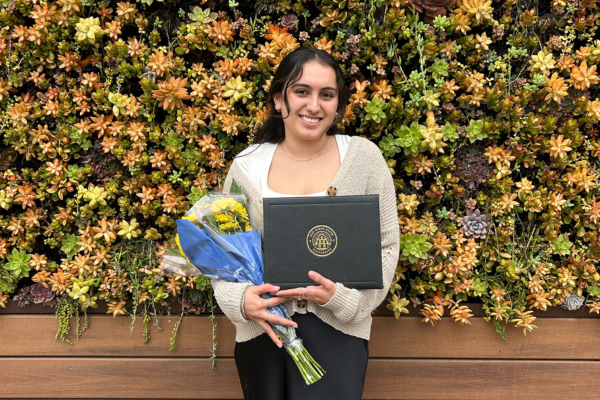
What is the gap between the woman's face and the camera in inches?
52.9

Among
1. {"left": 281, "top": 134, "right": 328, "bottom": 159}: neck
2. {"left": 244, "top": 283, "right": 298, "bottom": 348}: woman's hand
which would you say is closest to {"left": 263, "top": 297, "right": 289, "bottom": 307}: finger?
{"left": 244, "top": 283, "right": 298, "bottom": 348}: woman's hand

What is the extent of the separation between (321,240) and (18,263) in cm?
138

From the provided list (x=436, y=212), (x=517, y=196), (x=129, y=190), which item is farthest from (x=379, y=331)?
(x=129, y=190)

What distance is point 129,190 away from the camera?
1.80 meters

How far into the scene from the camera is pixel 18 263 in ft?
5.97

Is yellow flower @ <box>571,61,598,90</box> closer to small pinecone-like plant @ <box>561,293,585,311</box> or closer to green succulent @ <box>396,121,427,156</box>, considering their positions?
green succulent @ <box>396,121,427,156</box>

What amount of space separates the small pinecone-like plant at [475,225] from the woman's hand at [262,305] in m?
0.92

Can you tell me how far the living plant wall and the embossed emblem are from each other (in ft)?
1.90

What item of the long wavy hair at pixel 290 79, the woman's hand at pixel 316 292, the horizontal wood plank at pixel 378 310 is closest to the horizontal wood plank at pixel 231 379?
the horizontal wood plank at pixel 378 310

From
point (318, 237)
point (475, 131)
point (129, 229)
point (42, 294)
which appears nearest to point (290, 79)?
point (318, 237)

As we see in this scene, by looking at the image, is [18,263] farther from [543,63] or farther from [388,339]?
[543,63]

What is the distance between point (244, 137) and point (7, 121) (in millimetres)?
985

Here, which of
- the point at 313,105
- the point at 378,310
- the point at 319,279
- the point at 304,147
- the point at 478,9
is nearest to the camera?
the point at 319,279

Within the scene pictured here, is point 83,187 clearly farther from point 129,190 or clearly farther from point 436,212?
point 436,212
